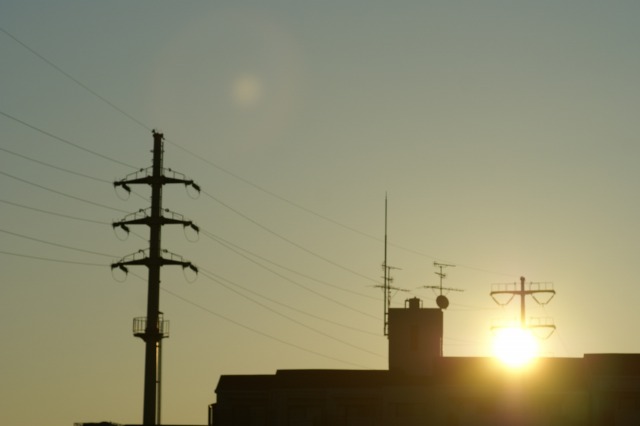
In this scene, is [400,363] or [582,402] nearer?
[582,402]

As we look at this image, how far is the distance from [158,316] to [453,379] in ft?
66.7

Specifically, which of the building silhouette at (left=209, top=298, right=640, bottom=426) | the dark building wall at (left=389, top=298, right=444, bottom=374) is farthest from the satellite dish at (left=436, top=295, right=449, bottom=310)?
the building silhouette at (left=209, top=298, right=640, bottom=426)

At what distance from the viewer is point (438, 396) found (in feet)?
344

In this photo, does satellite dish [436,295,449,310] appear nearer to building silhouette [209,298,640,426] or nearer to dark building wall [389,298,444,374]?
dark building wall [389,298,444,374]

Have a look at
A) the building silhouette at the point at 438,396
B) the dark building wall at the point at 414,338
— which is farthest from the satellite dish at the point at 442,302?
the building silhouette at the point at 438,396

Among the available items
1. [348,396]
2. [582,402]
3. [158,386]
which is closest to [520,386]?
[582,402]

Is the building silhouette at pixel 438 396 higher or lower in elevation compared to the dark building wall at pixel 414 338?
lower

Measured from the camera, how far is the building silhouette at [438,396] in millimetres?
102000

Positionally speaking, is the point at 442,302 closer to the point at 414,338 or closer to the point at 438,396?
the point at 414,338

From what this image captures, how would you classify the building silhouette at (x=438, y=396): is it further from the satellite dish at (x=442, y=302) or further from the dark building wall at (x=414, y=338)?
the satellite dish at (x=442, y=302)

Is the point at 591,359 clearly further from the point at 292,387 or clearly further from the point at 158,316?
the point at 158,316

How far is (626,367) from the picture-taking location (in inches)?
3984

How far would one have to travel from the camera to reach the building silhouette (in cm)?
10200

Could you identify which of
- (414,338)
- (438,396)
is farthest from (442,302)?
(438,396)
